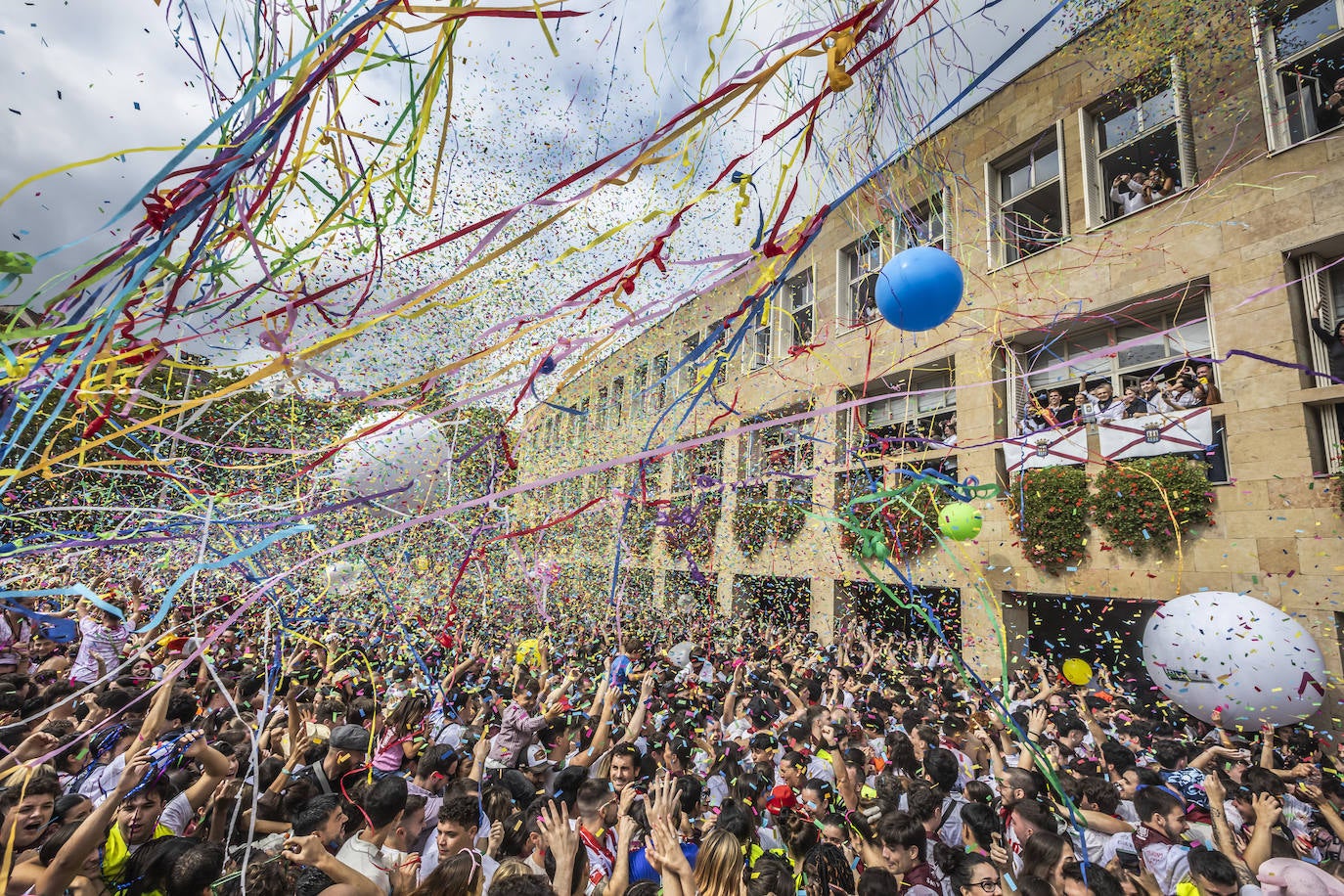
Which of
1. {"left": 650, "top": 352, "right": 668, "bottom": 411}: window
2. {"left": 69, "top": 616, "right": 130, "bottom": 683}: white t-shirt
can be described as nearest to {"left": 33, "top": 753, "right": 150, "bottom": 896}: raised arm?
{"left": 69, "top": 616, "right": 130, "bottom": 683}: white t-shirt

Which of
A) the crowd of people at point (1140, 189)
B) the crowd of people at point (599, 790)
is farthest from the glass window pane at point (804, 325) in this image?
the crowd of people at point (599, 790)

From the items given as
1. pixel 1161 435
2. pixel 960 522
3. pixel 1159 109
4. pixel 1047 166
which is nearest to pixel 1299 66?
pixel 1159 109

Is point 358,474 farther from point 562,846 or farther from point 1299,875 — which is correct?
point 1299,875

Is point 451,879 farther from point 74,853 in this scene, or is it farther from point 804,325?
point 804,325

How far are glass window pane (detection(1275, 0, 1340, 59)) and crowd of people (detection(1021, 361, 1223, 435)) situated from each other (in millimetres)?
3688

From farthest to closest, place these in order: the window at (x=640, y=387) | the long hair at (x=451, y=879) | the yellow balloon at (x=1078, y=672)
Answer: the window at (x=640, y=387)
the yellow balloon at (x=1078, y=672)
the long hair at (x=451, y=879)

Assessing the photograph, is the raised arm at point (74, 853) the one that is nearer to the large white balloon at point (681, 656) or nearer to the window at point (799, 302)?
the large white balloon at point (681, 656)

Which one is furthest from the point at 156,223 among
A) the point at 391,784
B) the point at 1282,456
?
the point at 1282,456

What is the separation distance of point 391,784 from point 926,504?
29.7ft

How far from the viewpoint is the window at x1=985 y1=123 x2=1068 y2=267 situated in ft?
30.7

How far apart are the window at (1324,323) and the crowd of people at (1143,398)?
88 centimetres

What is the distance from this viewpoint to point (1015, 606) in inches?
370

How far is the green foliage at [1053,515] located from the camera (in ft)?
27.2

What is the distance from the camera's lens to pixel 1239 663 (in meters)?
5.23
